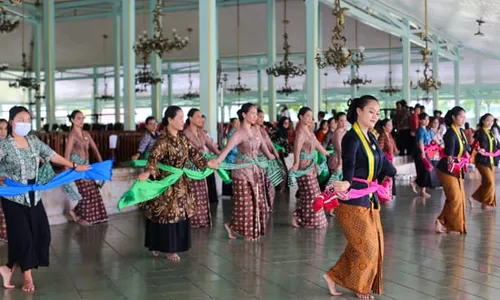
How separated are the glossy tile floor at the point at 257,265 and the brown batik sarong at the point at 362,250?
188 mm

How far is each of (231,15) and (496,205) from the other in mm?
15206

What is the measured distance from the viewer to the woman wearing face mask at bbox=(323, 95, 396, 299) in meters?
4.93

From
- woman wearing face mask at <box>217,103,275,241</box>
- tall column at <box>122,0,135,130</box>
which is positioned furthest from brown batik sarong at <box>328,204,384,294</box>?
tall column at <box>122,0,135,130</box>

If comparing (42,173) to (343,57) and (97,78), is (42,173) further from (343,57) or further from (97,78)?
(97,78)

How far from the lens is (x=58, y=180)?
228 inches

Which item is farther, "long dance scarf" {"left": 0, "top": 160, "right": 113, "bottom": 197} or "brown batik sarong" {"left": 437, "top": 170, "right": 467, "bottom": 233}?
"brown batik sarong" {"left": 437, "top": 170, "right": 467, "bottom": 233}

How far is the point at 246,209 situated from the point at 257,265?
4.80ft

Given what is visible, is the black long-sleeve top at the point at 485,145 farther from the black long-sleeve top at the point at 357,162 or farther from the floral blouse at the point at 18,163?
the floral blouse at the point at 18,163

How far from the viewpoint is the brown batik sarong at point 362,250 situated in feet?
16.1

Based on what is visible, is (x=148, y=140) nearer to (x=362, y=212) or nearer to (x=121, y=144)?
(x=121, y=144)

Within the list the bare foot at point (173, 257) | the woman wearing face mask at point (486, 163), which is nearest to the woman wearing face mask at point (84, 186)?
the bare foot at point (173, 257)

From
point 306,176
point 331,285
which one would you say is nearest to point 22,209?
point 331,285

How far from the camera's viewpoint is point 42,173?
19.1 ft

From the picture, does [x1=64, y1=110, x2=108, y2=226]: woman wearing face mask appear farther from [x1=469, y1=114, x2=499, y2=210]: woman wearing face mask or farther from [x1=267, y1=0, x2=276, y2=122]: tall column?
[x1=267, y1=0, x2=276, y2=122]: tall column
